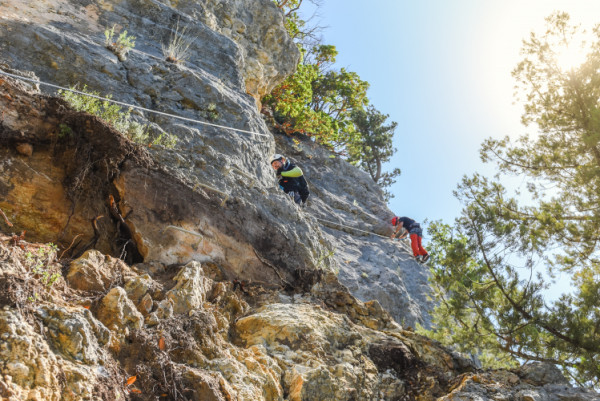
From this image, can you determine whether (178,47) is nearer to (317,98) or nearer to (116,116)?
(116,116)

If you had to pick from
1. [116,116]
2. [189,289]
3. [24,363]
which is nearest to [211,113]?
[116,116]

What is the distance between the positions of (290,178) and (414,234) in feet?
13.5

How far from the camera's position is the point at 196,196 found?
5.86 m

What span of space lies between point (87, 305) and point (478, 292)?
20.1 ft

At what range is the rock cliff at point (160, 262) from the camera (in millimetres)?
3320

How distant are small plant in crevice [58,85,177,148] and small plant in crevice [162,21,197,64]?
2167 millimetres

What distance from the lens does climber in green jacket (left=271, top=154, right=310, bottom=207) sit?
10008 mm

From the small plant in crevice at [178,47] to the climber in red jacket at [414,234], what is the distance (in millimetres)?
7453

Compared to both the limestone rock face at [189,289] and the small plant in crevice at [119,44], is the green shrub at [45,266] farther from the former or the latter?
the small plant in crevice at [119,44]

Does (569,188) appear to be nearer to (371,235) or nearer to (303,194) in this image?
(303,194)

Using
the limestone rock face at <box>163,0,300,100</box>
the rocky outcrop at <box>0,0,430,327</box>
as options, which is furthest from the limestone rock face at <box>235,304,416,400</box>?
the limestone rock face at <box>163,0,300,100</box>

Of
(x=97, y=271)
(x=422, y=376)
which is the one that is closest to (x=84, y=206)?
(x=97, y=271)

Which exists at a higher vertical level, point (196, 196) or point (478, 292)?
point (478, 292)

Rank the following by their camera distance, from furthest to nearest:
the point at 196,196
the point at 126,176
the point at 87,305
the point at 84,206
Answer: the point at 196,196
the point at 126,176
the point at 84,206
the point at 87,305
